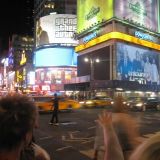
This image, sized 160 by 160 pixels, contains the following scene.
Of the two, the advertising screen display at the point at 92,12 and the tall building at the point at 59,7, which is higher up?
the tall building at the point at 59,7

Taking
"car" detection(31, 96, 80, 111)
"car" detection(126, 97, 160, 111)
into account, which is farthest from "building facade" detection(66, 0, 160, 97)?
"car" detection(31, 96, 80, 111)

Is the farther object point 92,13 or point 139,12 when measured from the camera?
point 92,13

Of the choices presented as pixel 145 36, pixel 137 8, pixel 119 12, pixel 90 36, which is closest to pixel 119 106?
pixel 119 12

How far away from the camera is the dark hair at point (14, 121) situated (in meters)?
2.20

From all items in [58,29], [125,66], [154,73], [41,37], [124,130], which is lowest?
[124,130]

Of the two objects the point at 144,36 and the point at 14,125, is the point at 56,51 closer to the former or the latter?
the point at 144,36

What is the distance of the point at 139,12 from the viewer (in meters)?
82.6

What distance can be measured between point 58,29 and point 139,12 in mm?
28075

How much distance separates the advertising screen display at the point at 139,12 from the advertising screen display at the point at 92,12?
2.41m

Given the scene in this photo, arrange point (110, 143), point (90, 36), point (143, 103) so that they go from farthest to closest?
1. point (90, 36)
2. point (143, 103)
3. point (110, 143)

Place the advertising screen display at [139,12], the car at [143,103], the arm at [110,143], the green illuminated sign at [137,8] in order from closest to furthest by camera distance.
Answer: the arm at [110,143]
the car at [143,103]
the advertising screen display at [139,12]
the green illuminated sign at [137,8]

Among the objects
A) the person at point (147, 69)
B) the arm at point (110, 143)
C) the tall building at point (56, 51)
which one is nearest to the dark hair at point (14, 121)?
the arm at point (110, 143)

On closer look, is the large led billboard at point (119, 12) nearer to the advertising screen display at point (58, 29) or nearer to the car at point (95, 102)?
the advertising screen display at point (58, 29)

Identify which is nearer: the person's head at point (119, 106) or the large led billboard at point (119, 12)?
the person's head at point (119, 106)
